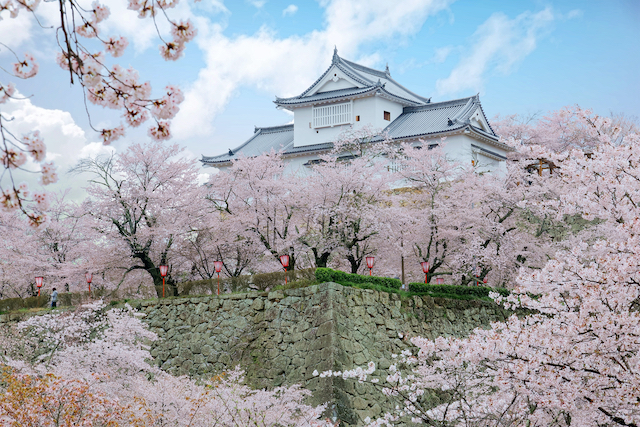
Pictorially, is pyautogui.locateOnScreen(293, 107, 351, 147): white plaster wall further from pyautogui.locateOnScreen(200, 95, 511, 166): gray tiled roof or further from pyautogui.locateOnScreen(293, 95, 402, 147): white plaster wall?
pyautogui.locateOnScreen(200, 95, 511, 166): gray tiled roof

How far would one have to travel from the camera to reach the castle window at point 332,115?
27.5m

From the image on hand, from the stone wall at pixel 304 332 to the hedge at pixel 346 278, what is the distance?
241 millimetres

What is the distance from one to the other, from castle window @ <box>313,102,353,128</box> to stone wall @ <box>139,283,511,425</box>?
40.6 feet

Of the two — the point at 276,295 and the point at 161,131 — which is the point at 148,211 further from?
the point at 161,131

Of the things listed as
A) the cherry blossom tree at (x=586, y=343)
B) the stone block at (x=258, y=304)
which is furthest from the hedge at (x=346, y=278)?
the cherry blossom tree at (x=586, y=343)

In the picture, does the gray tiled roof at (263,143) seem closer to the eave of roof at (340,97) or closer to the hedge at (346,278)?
the eave of roof at (340,97)

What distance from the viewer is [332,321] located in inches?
550

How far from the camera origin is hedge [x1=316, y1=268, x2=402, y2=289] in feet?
48.2

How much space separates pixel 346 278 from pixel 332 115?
46.9 ft

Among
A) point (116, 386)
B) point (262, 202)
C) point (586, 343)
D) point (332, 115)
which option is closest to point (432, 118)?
point (332, 115)

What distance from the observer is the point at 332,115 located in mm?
27906

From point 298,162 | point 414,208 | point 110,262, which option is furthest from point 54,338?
point 298,162

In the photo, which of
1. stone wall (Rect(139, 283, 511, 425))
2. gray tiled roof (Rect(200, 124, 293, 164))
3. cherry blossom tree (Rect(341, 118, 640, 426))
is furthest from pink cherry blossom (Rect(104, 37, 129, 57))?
gray tiled roof (Rect(200, 124, 293, 164))

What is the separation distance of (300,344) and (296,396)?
1528mm
